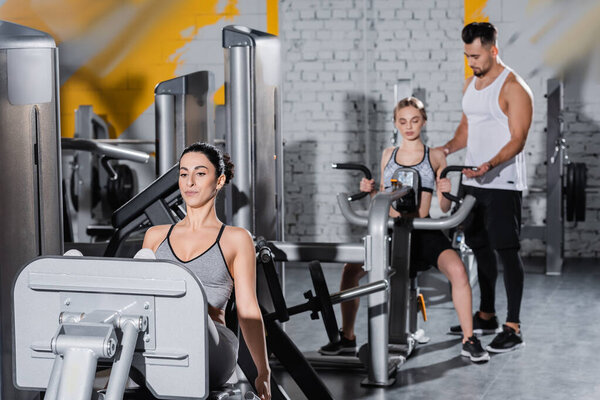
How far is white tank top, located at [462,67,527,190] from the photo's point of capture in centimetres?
384

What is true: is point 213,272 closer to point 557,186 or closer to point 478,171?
point 478,171

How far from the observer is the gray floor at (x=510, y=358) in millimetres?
3258

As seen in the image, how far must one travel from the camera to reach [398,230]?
141 inches

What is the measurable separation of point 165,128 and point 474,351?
5.19 ft

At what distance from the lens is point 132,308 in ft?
5.00

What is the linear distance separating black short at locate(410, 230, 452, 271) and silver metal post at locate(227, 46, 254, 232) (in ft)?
2.53

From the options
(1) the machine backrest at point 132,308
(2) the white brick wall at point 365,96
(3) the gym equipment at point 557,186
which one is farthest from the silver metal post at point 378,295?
(2) the white brick wall at point 365,96

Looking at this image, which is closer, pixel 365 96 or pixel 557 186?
pixel 557 186

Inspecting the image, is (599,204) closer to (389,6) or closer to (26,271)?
(389,6)

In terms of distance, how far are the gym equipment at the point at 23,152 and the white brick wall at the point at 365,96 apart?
13.5 ft

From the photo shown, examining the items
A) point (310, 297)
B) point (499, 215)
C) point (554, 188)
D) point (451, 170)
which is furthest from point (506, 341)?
point (554, 188)

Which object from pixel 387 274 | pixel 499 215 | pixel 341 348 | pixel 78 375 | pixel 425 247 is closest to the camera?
pixel 78 375

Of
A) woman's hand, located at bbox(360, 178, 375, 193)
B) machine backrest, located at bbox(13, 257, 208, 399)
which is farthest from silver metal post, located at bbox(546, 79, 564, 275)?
machine backrest, located at bbox(13, 257, 208, 399)

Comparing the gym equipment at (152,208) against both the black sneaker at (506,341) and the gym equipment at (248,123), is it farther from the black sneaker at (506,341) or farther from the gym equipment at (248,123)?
the black sneaker at (506,341)
